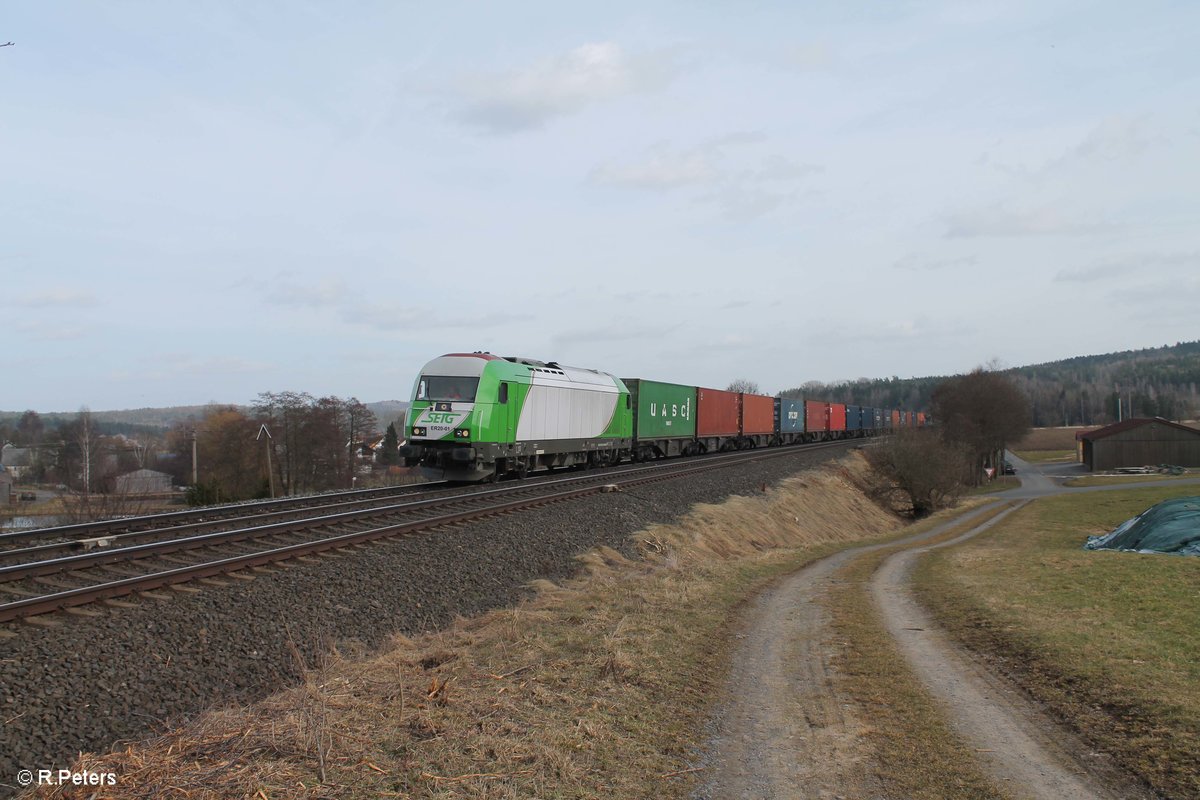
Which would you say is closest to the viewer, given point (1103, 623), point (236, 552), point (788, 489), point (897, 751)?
point (897, 751)

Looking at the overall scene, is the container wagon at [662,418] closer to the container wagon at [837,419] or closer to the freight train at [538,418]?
the freight train at [538,418]

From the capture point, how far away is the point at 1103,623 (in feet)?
29.8

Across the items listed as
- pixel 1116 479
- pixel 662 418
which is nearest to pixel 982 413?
pixel 1116 479

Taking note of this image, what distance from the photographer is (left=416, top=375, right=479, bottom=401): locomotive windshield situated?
22.3 meters

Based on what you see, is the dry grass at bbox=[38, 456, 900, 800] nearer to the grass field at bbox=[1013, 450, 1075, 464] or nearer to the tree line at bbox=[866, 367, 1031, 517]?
the tree line at bbox=[866, 367, 1031, 517]

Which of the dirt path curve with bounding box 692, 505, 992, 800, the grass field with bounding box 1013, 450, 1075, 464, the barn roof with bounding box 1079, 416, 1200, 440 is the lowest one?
the grass field with bounding box 1013, 450, 1075, 464

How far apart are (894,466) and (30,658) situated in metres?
44.0

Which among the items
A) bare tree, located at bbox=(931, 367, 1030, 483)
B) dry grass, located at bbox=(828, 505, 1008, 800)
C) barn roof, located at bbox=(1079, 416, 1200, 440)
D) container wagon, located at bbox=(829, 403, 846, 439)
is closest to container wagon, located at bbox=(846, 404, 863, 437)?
container wagon, located at bbox=(829, 403, 846, 439)

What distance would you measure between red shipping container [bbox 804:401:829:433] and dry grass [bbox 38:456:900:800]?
5415 centimetres

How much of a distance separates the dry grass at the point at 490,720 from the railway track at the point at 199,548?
3.15m

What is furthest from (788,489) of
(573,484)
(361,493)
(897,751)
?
(897,751)

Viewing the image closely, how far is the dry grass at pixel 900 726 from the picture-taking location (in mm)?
4875

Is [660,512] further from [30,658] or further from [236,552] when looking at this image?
[30,658]

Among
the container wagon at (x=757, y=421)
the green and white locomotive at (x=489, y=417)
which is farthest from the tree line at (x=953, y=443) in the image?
the green and white locomotive at (x=489, y=417)
